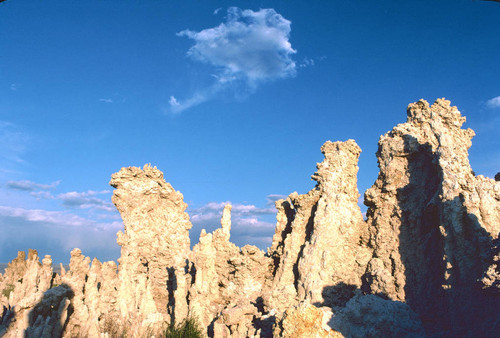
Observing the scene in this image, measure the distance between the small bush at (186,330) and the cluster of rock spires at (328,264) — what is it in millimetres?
368

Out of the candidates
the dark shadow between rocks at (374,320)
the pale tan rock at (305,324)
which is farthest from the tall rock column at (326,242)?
the pale tan rock at (305,324)

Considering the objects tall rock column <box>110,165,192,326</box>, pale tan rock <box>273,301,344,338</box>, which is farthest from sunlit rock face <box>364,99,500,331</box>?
tall rock column <box>110,165,192,326</box>

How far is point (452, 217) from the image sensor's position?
38.9 ft

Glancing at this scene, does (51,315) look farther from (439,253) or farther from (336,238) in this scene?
(439,253)

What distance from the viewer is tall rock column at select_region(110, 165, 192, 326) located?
18.0m

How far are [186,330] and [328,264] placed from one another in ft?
21.4

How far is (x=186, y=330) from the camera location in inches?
608

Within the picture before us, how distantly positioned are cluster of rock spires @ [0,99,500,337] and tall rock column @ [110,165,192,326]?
0.05 meters

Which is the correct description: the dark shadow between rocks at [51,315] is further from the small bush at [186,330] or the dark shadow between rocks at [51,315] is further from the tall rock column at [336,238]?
the tall rock column at [336,238]

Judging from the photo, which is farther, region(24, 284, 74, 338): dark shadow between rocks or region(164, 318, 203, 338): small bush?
region(164, 318, 203, 338): small bush

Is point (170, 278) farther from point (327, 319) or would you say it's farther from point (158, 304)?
point (327, 319)

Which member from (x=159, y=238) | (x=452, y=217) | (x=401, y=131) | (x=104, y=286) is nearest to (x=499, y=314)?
(x=452, y=217)

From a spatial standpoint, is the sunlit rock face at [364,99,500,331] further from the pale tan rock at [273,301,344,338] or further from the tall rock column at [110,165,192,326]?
the tall rock column at [110,165,192,326]

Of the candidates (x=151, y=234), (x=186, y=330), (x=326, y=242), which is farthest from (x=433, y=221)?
(x=151, y=234)
